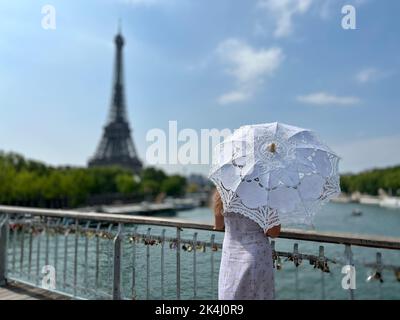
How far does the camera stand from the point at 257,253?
238 cm

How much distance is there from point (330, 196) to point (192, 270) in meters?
1.67

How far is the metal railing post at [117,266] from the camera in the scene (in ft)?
12.5

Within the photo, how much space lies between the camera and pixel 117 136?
3130 inches

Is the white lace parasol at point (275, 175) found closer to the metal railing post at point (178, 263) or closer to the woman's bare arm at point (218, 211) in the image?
the woman's bare arm at point (218, 211)

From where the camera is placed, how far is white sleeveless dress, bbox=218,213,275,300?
2.38m

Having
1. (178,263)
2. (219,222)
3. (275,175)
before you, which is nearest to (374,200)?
(178,263)

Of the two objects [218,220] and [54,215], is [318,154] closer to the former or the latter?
[218,220]

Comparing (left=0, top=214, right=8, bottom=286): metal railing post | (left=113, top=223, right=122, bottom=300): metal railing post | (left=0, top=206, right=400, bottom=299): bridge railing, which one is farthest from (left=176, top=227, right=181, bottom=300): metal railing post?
(left=0, top=214, right=8, bottom=286): metal railing post

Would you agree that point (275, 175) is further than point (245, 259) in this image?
No

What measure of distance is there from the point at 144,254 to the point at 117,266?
0.34 m

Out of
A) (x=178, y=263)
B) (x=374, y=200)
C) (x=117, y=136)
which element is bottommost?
(x=374, y=200)

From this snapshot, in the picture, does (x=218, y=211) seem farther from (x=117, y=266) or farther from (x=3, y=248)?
(x=3, y=248)

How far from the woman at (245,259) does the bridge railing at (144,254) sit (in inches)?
17.7
